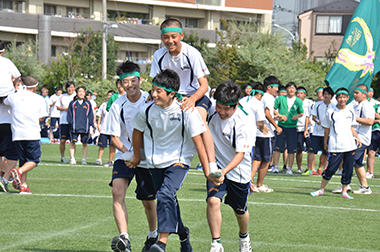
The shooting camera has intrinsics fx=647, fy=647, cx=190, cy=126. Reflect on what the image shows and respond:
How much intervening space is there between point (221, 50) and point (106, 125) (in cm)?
3484

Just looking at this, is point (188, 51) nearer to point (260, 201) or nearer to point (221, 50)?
point (260, 201)

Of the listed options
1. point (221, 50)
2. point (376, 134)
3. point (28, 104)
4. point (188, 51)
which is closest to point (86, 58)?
point (221, 50)

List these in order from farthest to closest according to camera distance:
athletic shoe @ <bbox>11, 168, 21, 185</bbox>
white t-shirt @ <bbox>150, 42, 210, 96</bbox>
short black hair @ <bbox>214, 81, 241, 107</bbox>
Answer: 1. athletic shoe @ <bbox>11, 168, 21, 185</bbox>
2. white t-shirt @ <bbox>150, 42, 210, 96</bbox>
3. short black hair @ <bbox>214, 81, 241, 107</bbox>

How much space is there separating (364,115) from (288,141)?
332cm

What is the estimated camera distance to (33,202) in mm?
10375

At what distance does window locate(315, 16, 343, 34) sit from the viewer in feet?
226

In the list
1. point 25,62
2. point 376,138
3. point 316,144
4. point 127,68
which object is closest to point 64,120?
point 316,144

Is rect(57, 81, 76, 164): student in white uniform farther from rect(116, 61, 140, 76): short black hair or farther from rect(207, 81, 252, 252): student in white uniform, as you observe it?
rect(207, 81, 252, 252): student in white uniform

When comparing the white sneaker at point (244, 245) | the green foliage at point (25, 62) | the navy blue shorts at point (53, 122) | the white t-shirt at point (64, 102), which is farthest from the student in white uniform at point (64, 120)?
the green foliage at point (25, 62)

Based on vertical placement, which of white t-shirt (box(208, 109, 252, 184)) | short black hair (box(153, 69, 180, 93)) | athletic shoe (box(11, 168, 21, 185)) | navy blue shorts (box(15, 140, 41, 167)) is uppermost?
short black hair (box(153, 69, 180, 93))

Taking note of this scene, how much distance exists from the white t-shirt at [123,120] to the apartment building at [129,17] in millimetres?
48717

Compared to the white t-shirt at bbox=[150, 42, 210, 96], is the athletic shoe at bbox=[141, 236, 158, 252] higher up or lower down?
Result: lower down

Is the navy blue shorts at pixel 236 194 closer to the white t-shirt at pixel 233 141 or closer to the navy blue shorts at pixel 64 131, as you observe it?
the white t-shirt at pixel 233 141

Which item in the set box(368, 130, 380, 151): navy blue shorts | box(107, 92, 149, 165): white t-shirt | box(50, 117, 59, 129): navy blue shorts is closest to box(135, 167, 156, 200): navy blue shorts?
box(107, 92, 149, 165): white t-shirt
